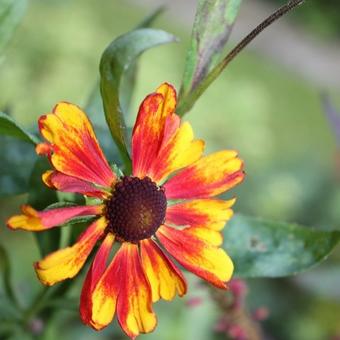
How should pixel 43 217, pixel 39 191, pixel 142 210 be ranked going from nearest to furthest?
pixel 43 217, pixel 142 210, pixel 39 191

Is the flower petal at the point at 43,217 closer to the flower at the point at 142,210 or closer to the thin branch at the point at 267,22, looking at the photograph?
the flower at the point at 142,210

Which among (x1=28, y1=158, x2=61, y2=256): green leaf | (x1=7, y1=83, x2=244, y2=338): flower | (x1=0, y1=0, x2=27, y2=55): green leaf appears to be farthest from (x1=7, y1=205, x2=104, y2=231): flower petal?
(x1=0, y1=0, x2=27, y2=55): green leaf

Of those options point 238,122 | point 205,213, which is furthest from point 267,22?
point 238,122

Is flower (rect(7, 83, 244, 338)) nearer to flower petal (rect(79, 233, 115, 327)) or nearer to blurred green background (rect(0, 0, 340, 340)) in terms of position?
flower petal (rect(79, 233, 115, 327))

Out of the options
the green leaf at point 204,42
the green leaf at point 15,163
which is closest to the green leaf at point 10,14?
the green leaf at point 15,163

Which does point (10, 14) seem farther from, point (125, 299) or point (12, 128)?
point (125, 299)

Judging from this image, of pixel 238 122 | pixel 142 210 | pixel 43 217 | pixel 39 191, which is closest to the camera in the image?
pixel 43 217

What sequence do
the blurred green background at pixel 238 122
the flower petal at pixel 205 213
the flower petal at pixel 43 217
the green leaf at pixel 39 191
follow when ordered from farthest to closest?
1. the blurred green background at pixel 238 122
2. the green leaf at pixel 39 191
3. the flower petal at pixel 205 213
4. the flower petal at pixel 43 217

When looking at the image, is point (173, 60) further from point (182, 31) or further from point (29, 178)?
point (29, 178)
